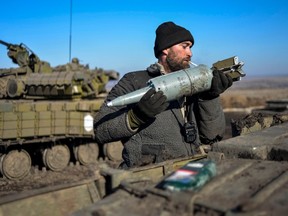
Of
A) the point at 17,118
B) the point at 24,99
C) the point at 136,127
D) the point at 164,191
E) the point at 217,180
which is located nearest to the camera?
the point at 164,191

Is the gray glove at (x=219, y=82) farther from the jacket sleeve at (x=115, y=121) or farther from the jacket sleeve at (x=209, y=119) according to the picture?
the jacket sleeve at (x=115, y=121)

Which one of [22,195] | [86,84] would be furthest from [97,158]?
[22,195]

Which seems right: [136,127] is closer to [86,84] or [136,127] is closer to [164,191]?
[164,191]

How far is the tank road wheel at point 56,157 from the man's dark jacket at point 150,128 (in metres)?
8.12

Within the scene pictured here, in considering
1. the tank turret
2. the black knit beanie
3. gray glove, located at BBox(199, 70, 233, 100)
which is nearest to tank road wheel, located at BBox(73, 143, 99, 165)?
the tank turret

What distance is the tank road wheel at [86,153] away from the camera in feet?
38.3

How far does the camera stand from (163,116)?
3.35 m

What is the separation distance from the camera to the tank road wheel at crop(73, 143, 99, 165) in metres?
11.7

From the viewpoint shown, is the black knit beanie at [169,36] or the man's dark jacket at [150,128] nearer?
the man's dark jacket at [150,128]

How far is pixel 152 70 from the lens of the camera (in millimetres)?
3496

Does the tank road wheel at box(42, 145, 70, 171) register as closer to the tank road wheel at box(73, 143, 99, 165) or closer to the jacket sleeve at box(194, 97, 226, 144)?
the tank road wheel at box(73, 143, 99, 165)

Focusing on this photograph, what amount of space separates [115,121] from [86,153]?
892cm

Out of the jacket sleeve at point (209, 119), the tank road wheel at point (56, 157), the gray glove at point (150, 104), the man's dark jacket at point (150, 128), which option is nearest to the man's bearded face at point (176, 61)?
the man's dark jacket at point (150, 128)

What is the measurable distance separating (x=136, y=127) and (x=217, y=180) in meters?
1.41
